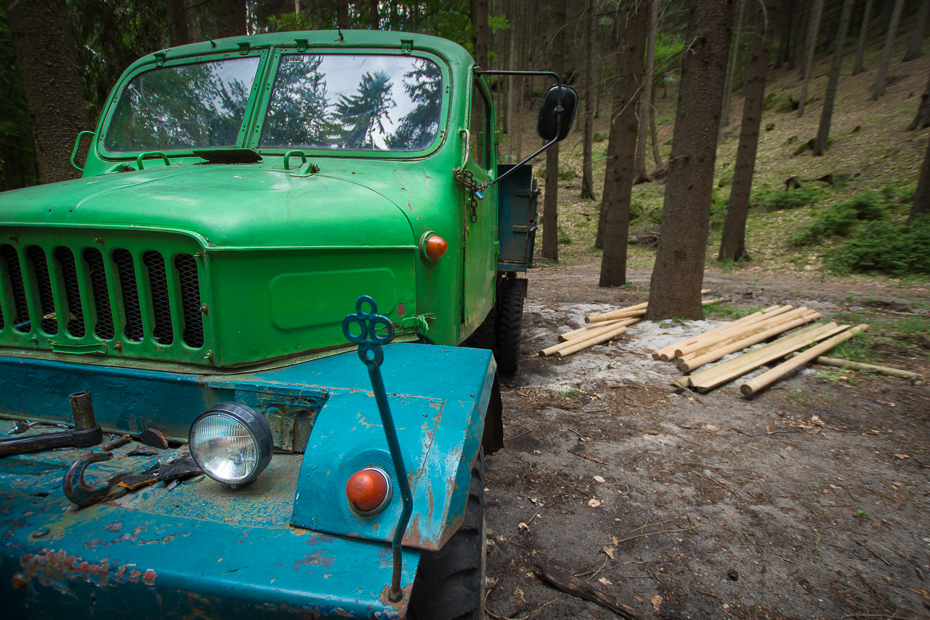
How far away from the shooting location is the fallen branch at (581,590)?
6.59 feet

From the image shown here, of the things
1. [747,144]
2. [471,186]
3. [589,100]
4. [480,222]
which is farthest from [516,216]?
[589,100]

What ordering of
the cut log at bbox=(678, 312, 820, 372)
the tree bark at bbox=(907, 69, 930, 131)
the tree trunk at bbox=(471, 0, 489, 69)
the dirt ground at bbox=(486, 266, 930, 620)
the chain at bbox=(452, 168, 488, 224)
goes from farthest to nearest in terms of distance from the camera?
the tree bark at bbox=(907, 69, 930, 131) → the tree trunk at bbox=(471, 0, 489, 69) → the cut log at bbox=(678, 312, 820, 372) → the chain at bbox=(452, 168, 488, 224) → the dirt ground at bbox=(486, 266, 930, 620)

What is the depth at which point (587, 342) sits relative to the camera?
5527 millimetres

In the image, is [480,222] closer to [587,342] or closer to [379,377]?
[379,377]

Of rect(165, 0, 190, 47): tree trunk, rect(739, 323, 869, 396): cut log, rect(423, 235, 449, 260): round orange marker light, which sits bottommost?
rect(739, 323, 869, 396): cut log

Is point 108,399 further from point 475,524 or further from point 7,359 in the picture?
point 475,524

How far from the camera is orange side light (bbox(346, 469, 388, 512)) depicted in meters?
1.25

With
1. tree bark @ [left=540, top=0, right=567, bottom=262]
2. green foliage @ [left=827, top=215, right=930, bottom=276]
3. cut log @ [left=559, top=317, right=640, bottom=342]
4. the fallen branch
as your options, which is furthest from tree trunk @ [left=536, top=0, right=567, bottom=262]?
the fallen branch

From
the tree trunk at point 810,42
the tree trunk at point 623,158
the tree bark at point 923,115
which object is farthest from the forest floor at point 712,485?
the tree trunk at point 810,42

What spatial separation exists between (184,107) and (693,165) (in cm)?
518

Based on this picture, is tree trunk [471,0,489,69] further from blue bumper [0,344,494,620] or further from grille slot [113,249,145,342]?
blue bumper [0,344,494,620]

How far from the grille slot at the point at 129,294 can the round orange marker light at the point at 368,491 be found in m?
1.05

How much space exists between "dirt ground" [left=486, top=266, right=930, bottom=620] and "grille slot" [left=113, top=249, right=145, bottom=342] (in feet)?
5.85

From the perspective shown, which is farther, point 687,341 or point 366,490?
point 687,341
